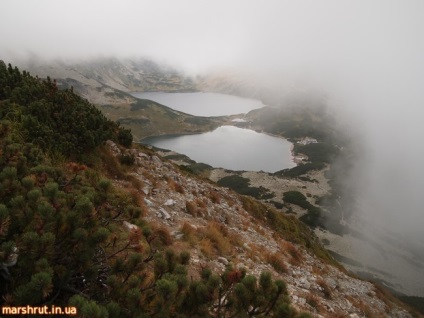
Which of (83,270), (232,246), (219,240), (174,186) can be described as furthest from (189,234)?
(83,270)

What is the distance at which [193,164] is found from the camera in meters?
179

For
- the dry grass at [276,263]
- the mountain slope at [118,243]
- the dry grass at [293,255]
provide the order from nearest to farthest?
the mountain slope at [118,243] < the dry grass at [276,263] < the dry grass at [293,255]

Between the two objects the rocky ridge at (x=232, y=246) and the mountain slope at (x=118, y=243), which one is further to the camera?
the rocky ridge at (x=232, y=246)

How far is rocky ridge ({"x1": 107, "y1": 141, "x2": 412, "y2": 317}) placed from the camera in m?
14.7

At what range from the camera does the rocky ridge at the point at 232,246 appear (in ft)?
48.1

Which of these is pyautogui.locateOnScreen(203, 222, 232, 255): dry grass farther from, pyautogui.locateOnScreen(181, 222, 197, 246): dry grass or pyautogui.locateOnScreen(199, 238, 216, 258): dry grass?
pyautogui.locateOnScreen(181, 222, 197, 246): dry grass

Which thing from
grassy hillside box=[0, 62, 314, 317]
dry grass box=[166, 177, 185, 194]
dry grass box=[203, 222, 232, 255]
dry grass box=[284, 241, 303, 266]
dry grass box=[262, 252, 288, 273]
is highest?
grassy hillside box=[0, 62, 314, 317]

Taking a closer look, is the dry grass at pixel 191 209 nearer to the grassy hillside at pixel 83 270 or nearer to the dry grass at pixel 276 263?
the dry grass at pixel 276 263

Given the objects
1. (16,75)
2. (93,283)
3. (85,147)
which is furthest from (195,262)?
(16,75)

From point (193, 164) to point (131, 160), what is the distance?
514 feet

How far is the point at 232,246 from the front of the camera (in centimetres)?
1742

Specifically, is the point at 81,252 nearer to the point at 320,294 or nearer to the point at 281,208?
the point at 320,294

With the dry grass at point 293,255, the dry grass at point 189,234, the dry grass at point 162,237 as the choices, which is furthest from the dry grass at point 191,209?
the dry grass at point 293,255

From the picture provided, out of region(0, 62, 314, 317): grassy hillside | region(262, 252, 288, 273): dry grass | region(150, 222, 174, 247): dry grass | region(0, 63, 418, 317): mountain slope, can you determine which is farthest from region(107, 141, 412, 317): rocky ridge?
region(0, 62, 314, 317): grassy hillside
